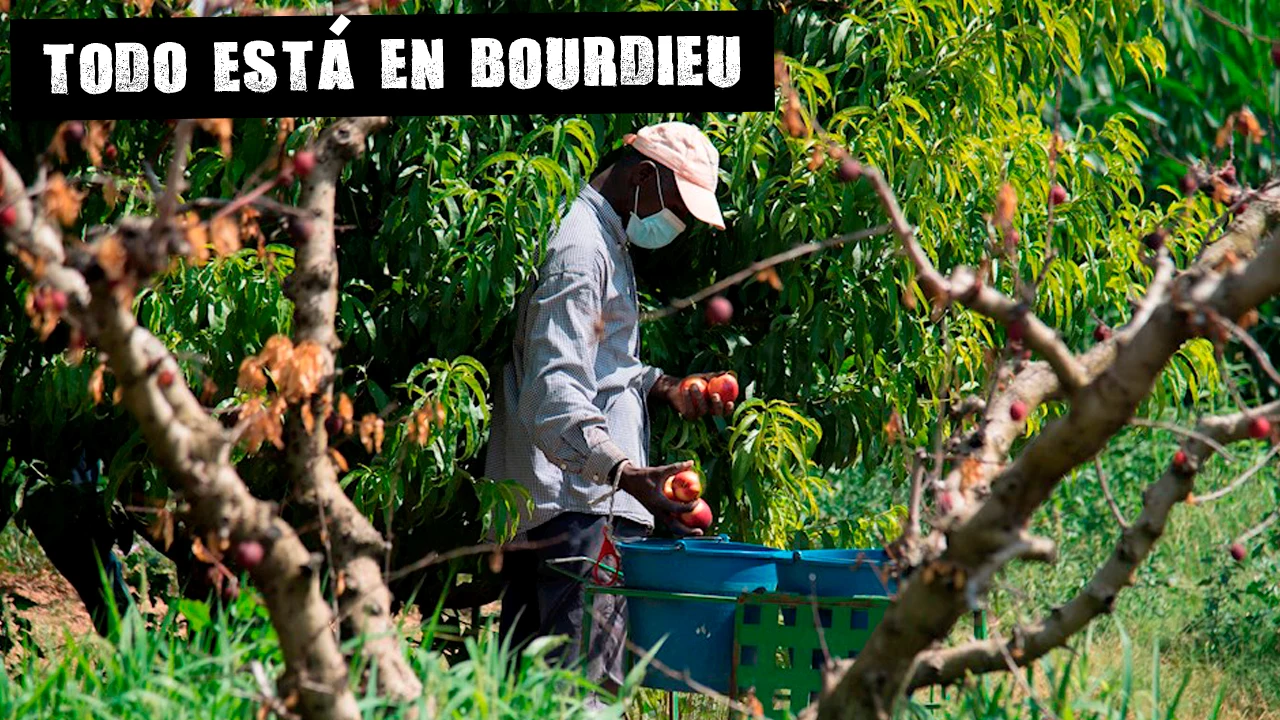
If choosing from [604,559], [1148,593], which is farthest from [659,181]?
[1148,593]

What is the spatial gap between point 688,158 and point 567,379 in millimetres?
578

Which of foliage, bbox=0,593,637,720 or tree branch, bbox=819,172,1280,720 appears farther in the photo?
foliage, bbox=0,593,637,720

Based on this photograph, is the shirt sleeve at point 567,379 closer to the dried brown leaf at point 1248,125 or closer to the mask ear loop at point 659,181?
the mask ear loop at point 659,181

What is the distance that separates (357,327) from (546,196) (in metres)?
0.58

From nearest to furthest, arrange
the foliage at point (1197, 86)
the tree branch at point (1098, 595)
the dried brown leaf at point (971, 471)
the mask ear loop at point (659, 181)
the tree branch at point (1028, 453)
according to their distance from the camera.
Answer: the tree branch at point (1028, 453) < the tree branch at point (1098, 595) < the dried brown leaf at point (971, 471) < the mask ear loop at point (659, 181) < the foliage at point (1197, 86)

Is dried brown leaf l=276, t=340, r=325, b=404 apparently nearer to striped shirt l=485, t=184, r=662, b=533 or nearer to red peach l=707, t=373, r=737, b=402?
striped shirt l=485, t=184, r=662, b=533

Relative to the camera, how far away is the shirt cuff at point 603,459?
3.66m

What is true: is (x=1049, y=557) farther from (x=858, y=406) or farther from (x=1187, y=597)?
(x=1187, y=597)

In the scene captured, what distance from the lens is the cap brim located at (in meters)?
3.85

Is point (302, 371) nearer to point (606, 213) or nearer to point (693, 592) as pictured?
point (693, 592)

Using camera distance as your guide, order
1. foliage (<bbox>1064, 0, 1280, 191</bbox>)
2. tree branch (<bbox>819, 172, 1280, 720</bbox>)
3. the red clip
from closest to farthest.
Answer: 1. tree branch (<bbox>819, 172, 1280, 720</bbox>)
2. the red clip
3. foliage (<bbox>1064, 0, 1280, 191</bbox>)

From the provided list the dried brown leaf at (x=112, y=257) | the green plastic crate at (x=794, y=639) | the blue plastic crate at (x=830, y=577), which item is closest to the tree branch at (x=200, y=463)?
the dried brown leaf at (x=112, y=257)

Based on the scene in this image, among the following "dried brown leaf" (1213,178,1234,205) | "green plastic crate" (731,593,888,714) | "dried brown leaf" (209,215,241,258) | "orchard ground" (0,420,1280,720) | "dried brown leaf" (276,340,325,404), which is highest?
"dried brown leaf" (1213,178,1234,205)

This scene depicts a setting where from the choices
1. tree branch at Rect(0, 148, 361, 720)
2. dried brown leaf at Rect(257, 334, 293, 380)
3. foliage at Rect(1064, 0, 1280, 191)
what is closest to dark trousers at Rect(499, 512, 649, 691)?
tree branch at Rect(0, 148, 361, 720)
